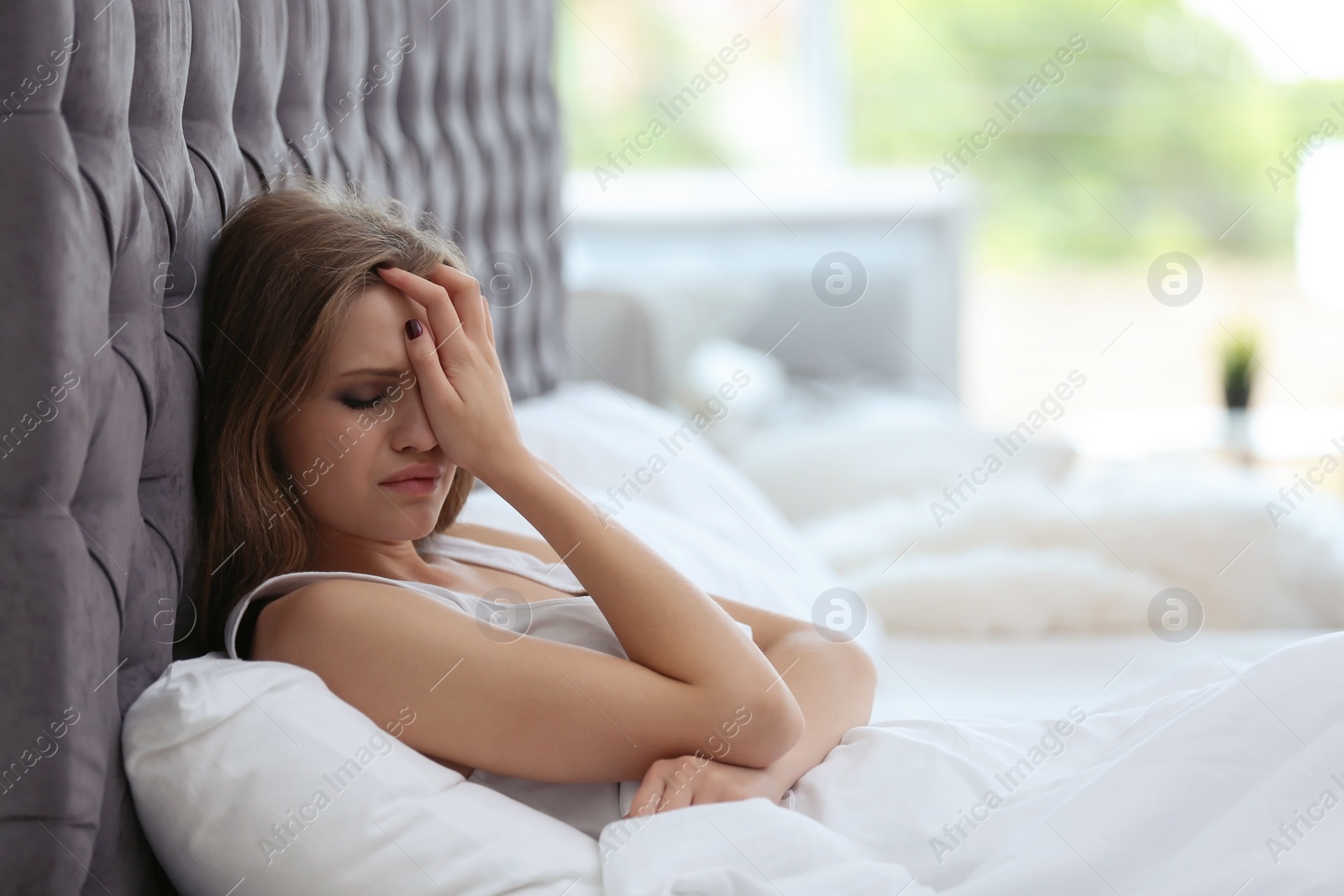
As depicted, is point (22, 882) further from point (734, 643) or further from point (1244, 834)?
point (1244, 834)

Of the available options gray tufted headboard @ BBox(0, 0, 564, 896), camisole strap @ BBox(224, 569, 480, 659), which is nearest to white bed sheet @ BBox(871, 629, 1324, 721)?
camisole strap @ BBox(224, 569, 480, 659)

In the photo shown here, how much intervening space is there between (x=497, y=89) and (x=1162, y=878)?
1.59m

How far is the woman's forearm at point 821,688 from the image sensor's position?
97 cm

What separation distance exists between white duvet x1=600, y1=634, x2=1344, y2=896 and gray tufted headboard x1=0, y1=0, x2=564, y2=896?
1.15 feet

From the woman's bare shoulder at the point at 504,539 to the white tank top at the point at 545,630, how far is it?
87mm

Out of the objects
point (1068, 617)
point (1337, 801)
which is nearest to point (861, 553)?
point (1068, 617)

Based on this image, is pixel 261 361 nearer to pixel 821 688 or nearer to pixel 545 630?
pixel 545 630

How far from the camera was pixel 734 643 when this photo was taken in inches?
35.5

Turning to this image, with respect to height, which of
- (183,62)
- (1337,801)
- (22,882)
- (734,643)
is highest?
(183,62)

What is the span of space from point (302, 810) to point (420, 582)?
0.25m

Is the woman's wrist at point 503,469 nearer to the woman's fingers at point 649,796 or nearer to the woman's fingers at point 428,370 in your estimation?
the woman's fingers at point 428,370

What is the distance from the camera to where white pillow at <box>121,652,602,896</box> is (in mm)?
784

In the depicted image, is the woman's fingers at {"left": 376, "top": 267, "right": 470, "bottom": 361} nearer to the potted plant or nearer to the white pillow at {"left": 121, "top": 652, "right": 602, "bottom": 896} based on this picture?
the white pillow at {"left": 121, "top": 652, "right": 602, "bottom": 896}

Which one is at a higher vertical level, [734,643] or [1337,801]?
[1337,801]
